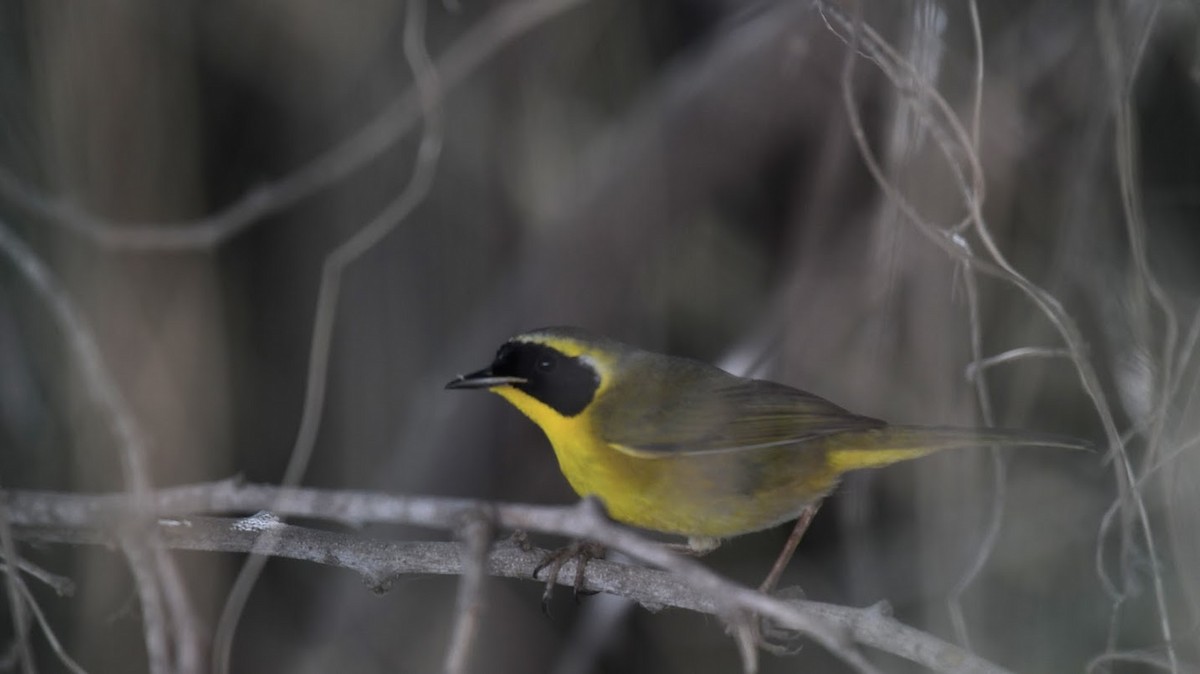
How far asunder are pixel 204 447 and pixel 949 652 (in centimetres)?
213

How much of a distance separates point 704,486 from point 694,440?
10 centimetres

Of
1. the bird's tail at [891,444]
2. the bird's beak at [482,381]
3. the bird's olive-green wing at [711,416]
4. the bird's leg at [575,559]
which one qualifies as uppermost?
the bird's beak at [482,381]

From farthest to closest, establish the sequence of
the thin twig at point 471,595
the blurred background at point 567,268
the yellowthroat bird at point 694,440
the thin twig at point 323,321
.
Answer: the blurred background at point 567,268, the yellowthroat bird at point 694,440, the thin twig at point 323,321, the thin twig at point 471,595

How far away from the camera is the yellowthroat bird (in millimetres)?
2078

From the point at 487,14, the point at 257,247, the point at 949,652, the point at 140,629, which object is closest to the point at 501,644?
the point at 140,629

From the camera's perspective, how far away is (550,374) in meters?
2.20

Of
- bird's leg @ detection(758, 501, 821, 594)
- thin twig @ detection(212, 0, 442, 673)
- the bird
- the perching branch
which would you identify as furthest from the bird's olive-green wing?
thin twig @ detection(212, 0, 442, 673)

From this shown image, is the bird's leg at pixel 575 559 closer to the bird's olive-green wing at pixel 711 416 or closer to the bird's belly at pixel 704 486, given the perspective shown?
the bird's belly at pixel 704 486

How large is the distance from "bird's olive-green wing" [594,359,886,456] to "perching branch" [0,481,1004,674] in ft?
0.86

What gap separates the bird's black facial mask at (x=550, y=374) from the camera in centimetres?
A: 209

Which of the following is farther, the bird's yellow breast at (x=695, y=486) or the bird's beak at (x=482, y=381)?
the bird's yellow breast at (x=695, y=486)

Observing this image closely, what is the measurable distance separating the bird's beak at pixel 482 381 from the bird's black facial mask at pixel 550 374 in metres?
0.02

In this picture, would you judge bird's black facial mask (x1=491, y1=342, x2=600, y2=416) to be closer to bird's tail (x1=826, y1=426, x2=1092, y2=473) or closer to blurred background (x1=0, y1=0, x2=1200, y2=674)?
bird's tail (x1=826, y1=426, x2=1092, y2=473)

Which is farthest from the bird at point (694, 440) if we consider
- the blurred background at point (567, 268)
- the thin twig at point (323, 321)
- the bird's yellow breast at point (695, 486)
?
the blurred background at point (567, 268)
